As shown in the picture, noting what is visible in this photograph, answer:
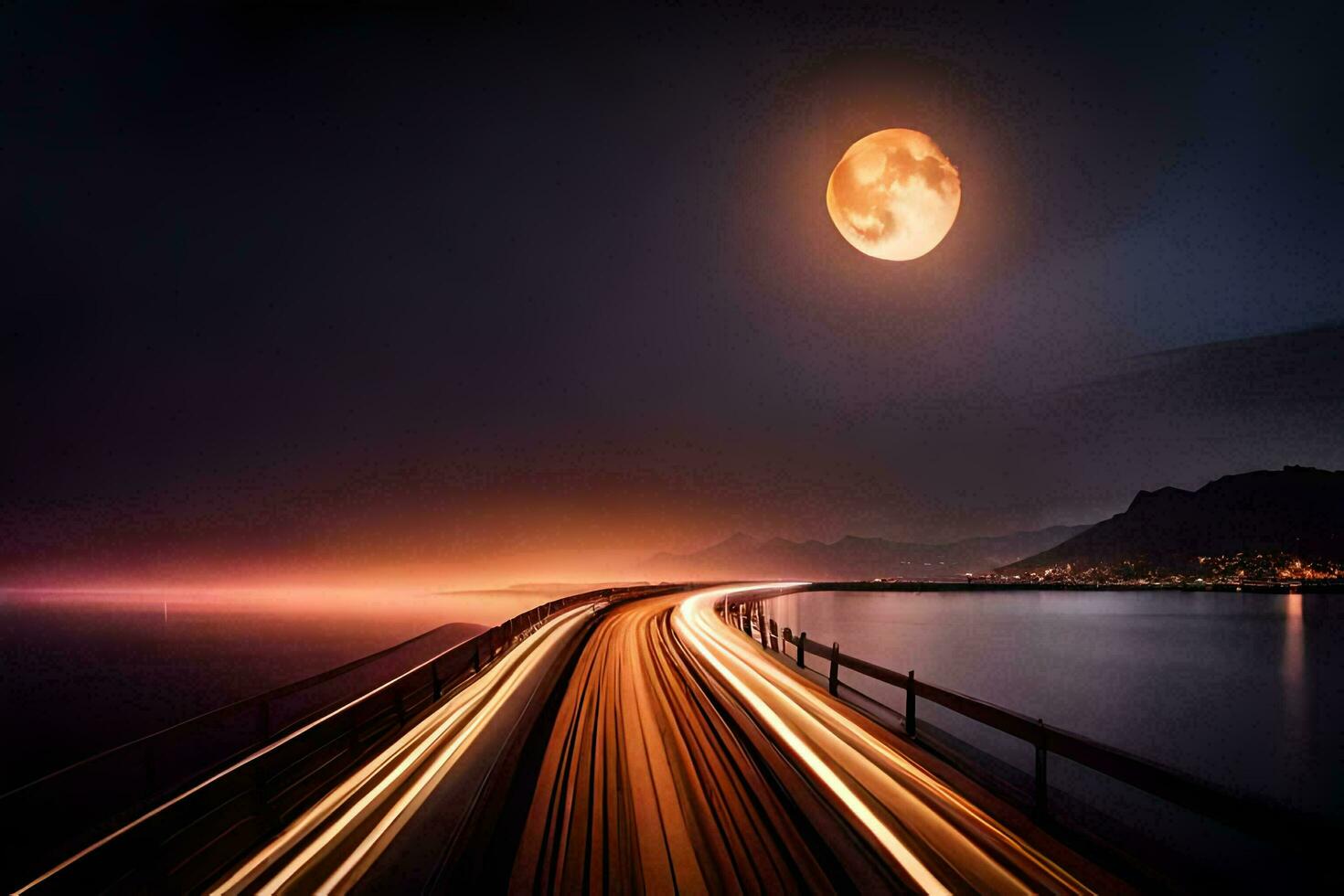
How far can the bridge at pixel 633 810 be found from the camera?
20.7ft

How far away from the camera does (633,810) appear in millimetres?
8141

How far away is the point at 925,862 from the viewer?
673 centimetres

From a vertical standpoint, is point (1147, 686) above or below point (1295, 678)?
above

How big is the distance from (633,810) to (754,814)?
1318mm

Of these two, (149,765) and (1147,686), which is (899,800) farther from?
(1147,686)

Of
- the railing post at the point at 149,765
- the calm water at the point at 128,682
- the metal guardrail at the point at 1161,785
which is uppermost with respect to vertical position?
the metal guardrail at the point at 1161,785

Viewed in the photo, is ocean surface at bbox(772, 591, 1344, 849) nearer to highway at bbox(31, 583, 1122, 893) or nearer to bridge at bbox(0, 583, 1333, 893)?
bridge at bbox(0, 583, 1333, 893)

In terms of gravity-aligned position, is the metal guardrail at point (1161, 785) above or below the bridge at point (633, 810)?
above

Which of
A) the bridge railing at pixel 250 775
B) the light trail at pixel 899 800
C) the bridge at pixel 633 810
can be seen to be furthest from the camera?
the light trail at pixel 899 800

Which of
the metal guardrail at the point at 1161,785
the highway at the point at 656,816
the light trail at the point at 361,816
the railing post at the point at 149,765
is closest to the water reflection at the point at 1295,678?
the metal guardrail at the point at 1161,785

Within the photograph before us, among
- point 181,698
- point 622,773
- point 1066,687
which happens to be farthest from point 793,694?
point 181,698

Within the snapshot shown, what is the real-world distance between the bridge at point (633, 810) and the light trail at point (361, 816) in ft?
0.11

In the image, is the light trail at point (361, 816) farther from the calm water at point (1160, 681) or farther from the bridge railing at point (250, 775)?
the calm water at point (1160, 681)

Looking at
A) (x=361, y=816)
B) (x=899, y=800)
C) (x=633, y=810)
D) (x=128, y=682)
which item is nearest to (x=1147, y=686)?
(x=899, y=800)
